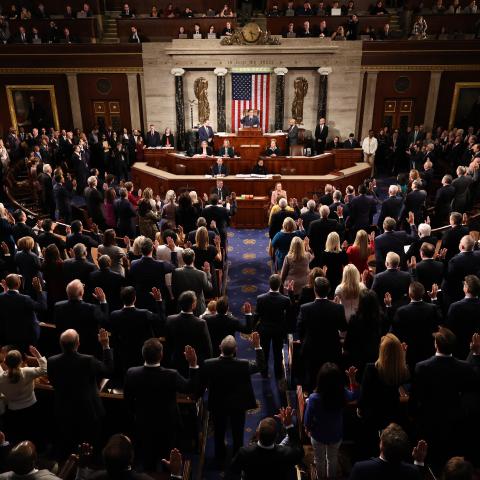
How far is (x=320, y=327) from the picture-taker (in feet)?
13.7

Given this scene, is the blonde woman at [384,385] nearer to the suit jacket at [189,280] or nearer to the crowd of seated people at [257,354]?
the crowd of seated people at [257,354]

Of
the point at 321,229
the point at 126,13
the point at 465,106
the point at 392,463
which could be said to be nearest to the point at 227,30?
the point at 126,13

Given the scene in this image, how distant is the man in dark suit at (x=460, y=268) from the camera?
5184 millimetres

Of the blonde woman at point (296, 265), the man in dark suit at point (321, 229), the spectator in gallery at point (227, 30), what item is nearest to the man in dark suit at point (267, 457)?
the blonde woman at point (296, 265)

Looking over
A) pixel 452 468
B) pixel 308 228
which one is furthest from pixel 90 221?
pixel 452 468

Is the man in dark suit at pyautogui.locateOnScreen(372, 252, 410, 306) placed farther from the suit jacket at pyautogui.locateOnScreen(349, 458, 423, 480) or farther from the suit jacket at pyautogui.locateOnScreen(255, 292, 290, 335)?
the suit jacket at pyautogui.locateOnScreen(349, 458, 423, 480)

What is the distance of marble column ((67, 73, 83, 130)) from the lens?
50.6 feet

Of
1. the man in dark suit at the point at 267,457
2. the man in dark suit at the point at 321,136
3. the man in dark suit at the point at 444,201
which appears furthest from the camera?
the man in dark suit at the point at 321,136

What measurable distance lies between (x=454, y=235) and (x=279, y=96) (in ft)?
33.2

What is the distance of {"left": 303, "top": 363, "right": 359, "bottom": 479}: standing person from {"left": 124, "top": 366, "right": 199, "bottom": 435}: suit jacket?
90 centimetres

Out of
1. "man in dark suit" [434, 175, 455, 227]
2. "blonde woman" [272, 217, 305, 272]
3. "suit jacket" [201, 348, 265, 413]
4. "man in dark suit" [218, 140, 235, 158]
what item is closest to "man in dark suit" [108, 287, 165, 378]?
"suit jacket" [201, 348, 265, 413]

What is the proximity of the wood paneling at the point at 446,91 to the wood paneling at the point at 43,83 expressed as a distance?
12130 mm

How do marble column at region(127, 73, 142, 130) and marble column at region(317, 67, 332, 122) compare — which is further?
marble column at region(127, 73, 142, 130)

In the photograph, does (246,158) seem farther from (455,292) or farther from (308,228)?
(455,292)
